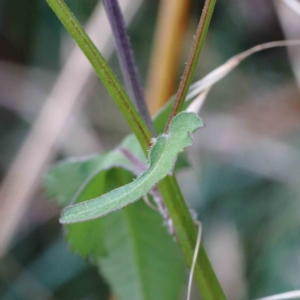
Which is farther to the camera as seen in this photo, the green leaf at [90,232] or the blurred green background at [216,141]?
the blurred green background at [216,141]

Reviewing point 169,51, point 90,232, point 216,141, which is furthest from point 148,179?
point 216,141

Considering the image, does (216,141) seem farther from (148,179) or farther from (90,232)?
(148,179)

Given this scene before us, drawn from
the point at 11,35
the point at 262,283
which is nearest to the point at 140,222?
the point at 262,283

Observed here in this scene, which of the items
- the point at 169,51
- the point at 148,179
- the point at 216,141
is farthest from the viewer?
the point at 216,141

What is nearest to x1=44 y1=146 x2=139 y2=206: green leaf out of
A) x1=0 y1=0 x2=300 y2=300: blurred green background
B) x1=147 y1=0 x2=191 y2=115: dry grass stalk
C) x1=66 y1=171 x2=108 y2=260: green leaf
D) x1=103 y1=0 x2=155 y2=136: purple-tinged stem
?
x1=66 y1=171 x2=108 y2=260: green leaf

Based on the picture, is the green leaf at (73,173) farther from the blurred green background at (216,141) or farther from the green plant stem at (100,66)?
the blurred green background at (216,141)

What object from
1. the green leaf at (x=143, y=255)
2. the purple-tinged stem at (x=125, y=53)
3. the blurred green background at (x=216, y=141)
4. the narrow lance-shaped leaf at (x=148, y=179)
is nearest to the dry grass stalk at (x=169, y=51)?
the blurred green background at (x=216, y=141)
